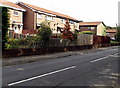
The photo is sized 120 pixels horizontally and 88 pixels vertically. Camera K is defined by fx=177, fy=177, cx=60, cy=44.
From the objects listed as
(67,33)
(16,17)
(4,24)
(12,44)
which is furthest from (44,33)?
(16,17)

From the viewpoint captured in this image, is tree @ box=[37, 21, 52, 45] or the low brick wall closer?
the low brick wall

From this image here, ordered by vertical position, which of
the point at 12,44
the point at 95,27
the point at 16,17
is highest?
the point at 95,27

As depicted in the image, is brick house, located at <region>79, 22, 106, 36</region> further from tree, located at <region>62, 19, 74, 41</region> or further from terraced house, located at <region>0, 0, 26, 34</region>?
tree, located at <region>62, 19, 74, 41</region>

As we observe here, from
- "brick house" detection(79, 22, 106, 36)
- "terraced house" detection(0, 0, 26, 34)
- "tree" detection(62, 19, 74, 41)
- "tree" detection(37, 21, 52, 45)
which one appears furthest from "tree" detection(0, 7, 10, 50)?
"brick house" detection(79, 22, 106, 36)

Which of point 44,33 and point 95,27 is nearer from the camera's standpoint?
point 44,33

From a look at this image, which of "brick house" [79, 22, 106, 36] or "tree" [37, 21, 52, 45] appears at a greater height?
"brick house" [79, 22, 106, 36]

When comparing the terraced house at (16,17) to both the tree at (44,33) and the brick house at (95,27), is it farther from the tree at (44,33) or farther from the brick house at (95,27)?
the brick house at (95,27)

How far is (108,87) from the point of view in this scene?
6.68 metres

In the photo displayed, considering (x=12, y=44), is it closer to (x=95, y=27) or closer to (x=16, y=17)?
(x=16, y=17)

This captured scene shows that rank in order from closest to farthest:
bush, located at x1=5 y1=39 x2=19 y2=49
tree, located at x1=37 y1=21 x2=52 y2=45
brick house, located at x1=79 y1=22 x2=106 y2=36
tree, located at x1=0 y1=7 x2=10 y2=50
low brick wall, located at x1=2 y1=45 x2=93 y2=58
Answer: tree, located at x1=0 y1=7 x2=10 y2=50, low brick wall, located at x1=2 y1=45 x2=93 y2=58, bush, located at x1=5 y1=39 x2=19 y2=49, tree, located at x1=37 y1=21 x2=52 y2=45, brick house, located at x1=79 y1=22 x2=106 y2=36

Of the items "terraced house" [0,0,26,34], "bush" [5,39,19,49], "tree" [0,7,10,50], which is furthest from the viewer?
"terraced house" [0,0,26,34]

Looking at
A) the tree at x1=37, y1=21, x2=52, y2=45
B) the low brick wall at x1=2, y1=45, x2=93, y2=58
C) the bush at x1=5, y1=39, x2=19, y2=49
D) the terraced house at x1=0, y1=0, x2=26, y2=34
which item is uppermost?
the terraced house at x1=0, y1=0, x2=26, y2=34

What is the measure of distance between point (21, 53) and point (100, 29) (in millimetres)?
61993

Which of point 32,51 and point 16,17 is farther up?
point 16,17
